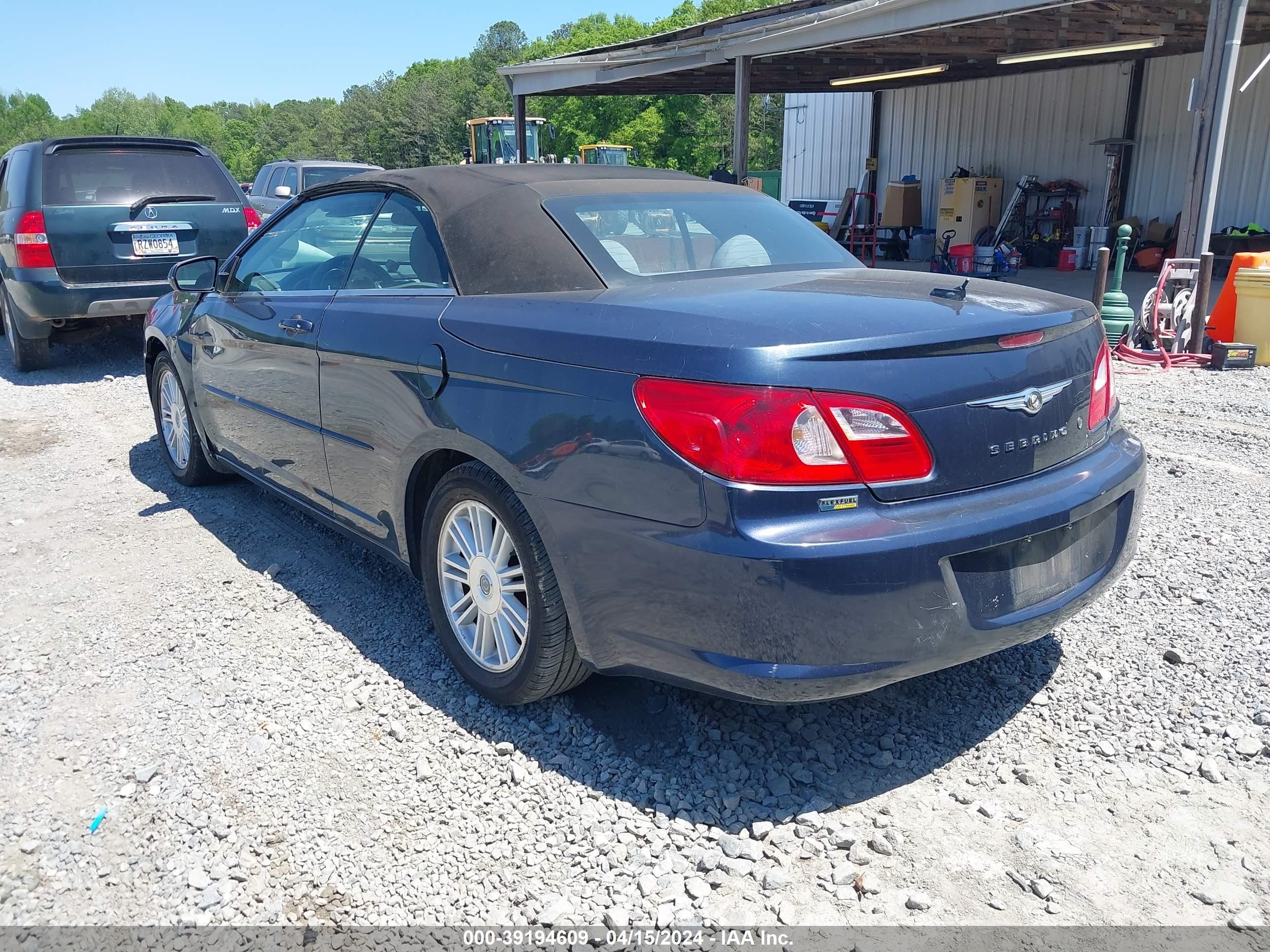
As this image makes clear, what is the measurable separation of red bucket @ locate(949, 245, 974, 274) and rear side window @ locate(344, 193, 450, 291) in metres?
13.5

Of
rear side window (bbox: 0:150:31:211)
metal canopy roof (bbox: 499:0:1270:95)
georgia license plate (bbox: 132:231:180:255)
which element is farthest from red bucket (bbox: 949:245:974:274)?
rear side window (bbox: 0:150:31:211)

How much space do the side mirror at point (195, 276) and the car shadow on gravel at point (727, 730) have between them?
6.58 ft

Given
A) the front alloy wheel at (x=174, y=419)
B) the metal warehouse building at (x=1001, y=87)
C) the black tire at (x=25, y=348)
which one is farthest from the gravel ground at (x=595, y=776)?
the metal warehouse building at (x=1001, y=87)

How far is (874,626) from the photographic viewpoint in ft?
7.50

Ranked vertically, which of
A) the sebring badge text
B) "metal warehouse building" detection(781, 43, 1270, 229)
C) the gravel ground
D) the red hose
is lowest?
the gravel ground

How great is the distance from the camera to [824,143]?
24016 millimetres

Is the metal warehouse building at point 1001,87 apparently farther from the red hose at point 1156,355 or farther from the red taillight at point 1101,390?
the red taillight at point 1101,390

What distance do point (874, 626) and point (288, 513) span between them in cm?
355

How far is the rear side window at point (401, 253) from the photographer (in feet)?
10.8

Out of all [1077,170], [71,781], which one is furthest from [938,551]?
[1077,170]

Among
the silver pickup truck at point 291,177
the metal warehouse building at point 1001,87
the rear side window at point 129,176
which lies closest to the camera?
the rear side window at point 129,176

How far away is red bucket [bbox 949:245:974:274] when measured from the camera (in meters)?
15.7

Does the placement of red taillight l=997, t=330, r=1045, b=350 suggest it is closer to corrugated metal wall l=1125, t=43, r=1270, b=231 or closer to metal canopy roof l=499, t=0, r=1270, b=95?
metal canopy roof l=499, t=0, r=1270, b=95

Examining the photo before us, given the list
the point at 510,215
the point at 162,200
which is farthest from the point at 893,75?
the point at 510,215
